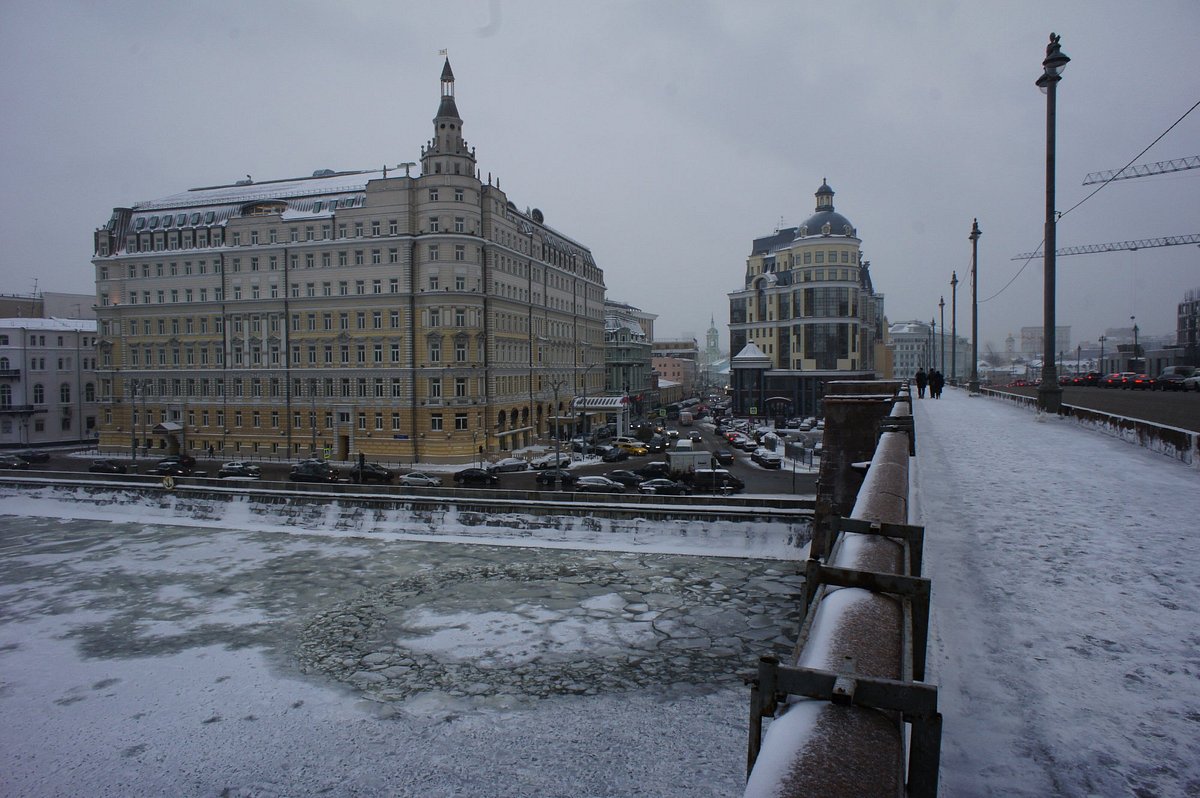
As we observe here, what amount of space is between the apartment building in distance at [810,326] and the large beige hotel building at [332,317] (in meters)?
28.5

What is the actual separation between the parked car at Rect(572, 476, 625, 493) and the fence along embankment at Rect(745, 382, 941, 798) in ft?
85.8

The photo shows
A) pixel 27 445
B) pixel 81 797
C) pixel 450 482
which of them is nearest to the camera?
pixel 81 797

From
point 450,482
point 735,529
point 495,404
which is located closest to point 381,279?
point 495,404

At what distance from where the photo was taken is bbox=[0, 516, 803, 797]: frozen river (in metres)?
8.16

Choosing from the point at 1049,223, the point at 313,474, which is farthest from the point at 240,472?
the point at 1049,223

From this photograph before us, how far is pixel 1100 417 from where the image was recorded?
15.7m

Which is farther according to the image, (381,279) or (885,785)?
(381,279)

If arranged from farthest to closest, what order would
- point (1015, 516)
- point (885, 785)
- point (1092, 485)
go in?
1. point (1092, 485)
2. point (1015, 516)
3. point (885, 785)

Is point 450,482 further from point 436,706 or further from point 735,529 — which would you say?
point 436,706

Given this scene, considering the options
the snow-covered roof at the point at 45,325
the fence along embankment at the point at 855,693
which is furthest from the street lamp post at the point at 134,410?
the fence along embankment at the point at 855,693

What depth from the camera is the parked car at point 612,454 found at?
4381 centimetres

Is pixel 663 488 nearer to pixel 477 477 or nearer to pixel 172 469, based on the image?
pixel 477 477

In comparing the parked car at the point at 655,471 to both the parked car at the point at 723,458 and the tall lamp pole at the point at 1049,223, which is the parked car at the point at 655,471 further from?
the tall lamp pole at the point at 1049,223

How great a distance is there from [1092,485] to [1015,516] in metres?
2.45
